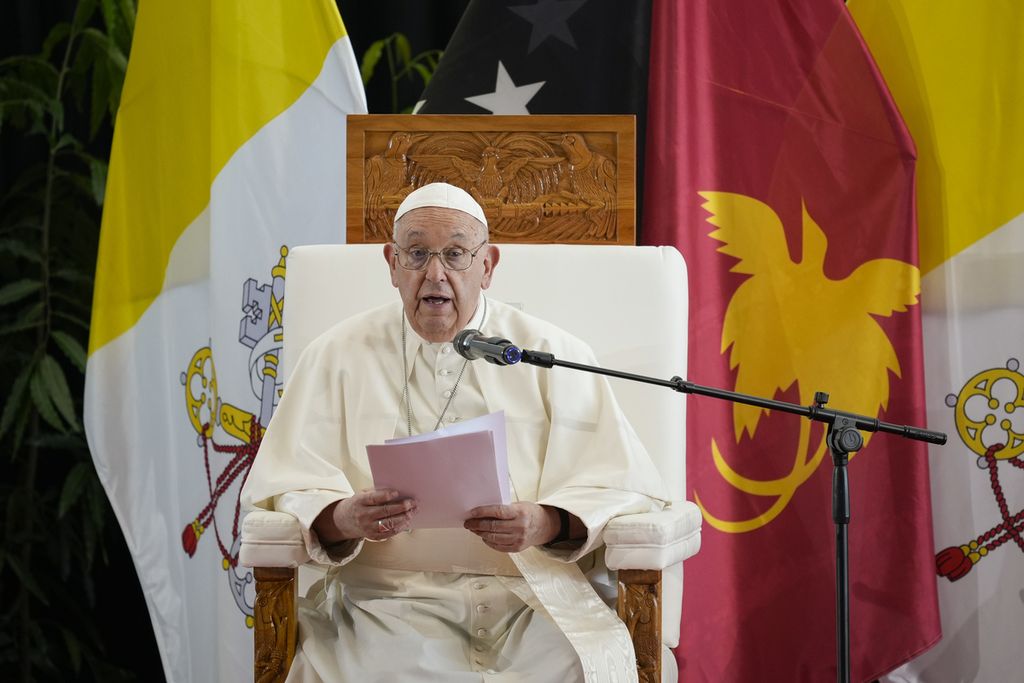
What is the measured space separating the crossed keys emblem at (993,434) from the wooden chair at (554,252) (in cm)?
106

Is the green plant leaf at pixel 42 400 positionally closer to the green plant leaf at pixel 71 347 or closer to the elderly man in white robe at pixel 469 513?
the green plant leaf at pixel 71 347

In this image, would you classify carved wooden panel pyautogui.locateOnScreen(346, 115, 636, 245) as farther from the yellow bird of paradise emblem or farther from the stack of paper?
the stack of paper

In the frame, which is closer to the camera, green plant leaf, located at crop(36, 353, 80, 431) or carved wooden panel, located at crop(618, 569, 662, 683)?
carved wooden panel, located at crop(618, 569, 662, 683)

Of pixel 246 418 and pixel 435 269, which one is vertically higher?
pixel 435 269

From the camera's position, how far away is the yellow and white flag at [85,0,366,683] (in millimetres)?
3469

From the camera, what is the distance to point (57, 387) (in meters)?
3.80

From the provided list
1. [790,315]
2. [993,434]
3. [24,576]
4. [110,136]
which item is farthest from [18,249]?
[993,434]

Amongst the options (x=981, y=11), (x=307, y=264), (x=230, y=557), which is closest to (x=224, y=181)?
(x=307, y=264)

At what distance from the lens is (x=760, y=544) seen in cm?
337

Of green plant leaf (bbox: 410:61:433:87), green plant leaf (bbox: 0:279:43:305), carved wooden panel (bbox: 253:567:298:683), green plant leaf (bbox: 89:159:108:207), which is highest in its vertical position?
green plant leaf (bbox: 410:61:433:87)

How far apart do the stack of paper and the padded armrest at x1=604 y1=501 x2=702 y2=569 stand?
0.83 ft

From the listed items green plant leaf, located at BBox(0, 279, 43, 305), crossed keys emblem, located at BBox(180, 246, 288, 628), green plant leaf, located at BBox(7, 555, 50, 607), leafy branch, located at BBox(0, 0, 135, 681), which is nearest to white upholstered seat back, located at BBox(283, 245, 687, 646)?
crossed keys emblem, located at BBox(180, 246, 288, 628)

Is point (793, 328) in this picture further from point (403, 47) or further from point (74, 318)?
point (74, 318)

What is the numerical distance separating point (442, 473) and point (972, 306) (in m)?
2.06
